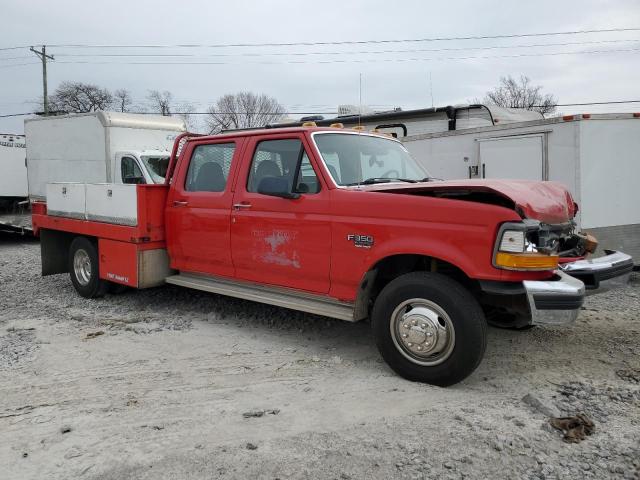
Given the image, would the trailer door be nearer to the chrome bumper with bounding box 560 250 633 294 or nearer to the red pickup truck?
the red pickup truck

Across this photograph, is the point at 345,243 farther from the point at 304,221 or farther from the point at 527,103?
the point at 527,103

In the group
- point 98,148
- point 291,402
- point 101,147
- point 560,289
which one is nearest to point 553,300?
point 560,289

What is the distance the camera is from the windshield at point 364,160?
197 inches

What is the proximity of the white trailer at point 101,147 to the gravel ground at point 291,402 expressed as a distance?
17.9 feet

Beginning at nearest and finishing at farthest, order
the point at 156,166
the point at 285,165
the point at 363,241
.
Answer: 1. the point at 363,241
2. the point at 285,165
3. the point at 156,166

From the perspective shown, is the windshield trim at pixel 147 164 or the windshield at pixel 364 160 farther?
the windshield trim at pixel 147 164

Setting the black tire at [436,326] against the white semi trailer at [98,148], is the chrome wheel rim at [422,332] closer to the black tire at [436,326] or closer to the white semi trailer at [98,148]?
the black tire at [436,326]

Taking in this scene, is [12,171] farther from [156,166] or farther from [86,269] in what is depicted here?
[86,269]

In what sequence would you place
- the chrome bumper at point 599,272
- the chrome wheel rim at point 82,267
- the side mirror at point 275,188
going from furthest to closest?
the chrome wheel rim at point 82,267 < the side mirror at point 275,188 < the chrome bumper at point 599,272

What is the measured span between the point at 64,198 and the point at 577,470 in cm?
686

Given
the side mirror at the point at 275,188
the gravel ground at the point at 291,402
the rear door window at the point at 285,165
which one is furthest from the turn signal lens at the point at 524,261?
the side mirror at the point at 275,188

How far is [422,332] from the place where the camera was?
4.09 meters

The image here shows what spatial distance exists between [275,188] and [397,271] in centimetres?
128

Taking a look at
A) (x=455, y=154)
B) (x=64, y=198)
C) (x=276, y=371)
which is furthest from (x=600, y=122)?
(x=64, y=198)
